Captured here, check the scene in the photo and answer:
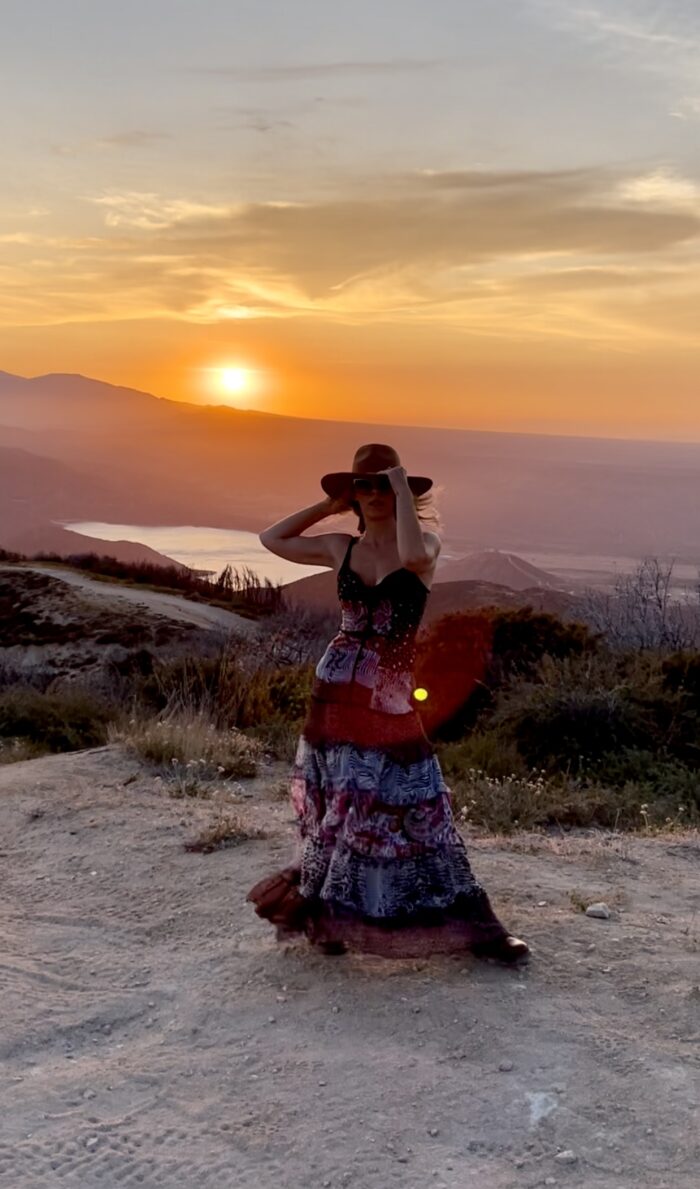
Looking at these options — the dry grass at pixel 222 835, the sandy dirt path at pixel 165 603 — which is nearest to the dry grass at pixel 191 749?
the dry grass at pixel 222 835

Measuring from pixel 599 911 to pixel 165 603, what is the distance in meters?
13.4

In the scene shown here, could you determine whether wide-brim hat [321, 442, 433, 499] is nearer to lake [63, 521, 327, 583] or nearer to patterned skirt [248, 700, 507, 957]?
patterned skirt [248, 700, 507, 957]

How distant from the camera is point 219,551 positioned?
106 feet

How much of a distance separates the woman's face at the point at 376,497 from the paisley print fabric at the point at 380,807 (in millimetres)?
244

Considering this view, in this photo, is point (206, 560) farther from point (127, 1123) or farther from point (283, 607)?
point (127, 1123)

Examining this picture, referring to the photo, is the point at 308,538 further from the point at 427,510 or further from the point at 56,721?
the point at 56,721

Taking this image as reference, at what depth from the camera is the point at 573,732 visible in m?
9.32

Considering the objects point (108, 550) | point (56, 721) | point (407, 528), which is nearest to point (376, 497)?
point (407, 528)

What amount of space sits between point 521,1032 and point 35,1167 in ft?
5.99

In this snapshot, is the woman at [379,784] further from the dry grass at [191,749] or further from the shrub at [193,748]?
the shrub at [193,748]

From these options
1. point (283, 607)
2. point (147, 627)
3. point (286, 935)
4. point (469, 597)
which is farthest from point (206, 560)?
point (286, 935)

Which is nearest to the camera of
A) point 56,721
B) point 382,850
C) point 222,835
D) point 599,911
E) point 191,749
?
point 382,850

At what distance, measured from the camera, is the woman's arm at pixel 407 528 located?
4578 millimetres

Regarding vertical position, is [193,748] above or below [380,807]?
below
